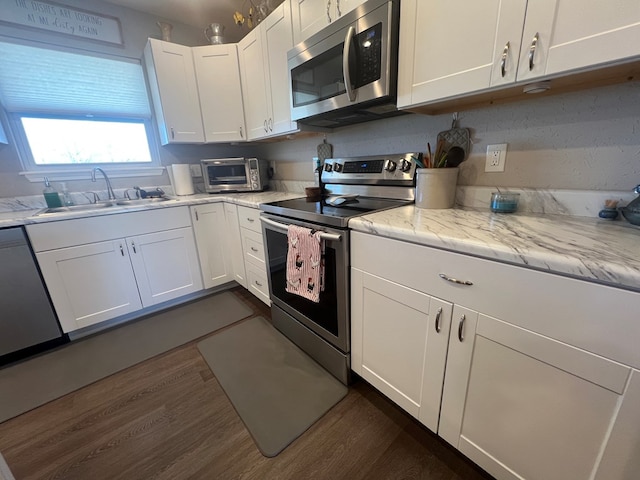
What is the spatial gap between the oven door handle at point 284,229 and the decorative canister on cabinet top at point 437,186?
1.58 feet

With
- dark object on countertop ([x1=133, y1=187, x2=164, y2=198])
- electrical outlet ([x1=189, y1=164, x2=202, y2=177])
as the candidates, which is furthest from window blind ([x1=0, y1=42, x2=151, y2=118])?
dark object on countertop ([x1=133, y1=187, x2=164, y2=198])

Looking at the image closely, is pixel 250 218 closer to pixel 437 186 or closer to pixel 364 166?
pixel 364 166

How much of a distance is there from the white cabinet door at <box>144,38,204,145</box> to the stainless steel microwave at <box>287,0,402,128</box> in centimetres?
120

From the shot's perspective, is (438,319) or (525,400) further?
(438,319)

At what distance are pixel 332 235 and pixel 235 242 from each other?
1.44 metres

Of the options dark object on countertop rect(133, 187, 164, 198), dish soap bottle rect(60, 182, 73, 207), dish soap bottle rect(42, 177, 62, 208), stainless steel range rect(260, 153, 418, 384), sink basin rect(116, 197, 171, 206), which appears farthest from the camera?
dark object on countertop rect(133, 187, 164, 198)

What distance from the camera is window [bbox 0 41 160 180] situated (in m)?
2.01

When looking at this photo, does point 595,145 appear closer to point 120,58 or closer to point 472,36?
point 472,36

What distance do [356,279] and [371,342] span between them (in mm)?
310

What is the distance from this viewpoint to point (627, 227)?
0.90 meters

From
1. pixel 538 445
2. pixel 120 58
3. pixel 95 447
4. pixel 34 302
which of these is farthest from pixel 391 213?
pixel 120 58

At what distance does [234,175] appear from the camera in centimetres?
259

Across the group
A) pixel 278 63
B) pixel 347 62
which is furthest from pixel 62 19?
pixel 347 62

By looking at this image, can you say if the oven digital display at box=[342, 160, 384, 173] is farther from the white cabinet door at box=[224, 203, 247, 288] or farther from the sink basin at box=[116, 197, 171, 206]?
the sink basin at box=[116, 197, 171, 206]
